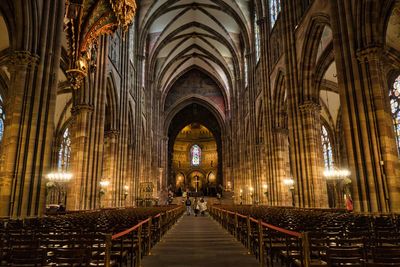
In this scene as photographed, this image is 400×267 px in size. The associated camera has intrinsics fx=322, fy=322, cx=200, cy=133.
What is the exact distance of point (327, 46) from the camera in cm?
1830

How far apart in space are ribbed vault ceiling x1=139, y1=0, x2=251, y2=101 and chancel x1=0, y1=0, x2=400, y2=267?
0.35 meters

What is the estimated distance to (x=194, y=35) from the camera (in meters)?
42.8

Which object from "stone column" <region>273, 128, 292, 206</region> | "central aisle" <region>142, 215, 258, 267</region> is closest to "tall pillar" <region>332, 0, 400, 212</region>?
"central aisle" <region>142, 215, 258, 267</region>

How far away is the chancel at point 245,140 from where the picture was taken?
5.88m

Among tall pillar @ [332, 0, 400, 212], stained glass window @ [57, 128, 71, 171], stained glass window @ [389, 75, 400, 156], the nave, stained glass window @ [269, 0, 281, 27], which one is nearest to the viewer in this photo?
the nave

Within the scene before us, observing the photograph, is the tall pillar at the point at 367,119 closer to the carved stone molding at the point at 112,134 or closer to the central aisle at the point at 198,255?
the central aisle at the point at 198,255

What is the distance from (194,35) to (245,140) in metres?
16.3

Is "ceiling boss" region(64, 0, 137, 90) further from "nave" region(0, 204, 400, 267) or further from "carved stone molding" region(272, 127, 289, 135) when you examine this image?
"carved stone molding" region(272, 127, 289, 135)

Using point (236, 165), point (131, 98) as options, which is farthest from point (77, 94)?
point (236, 165)

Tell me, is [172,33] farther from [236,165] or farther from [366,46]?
[366,46]

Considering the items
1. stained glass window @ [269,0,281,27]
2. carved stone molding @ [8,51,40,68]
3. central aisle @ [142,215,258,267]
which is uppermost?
stained glass window @ [269,0,281,27]

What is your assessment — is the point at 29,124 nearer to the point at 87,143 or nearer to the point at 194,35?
the point at 87,143

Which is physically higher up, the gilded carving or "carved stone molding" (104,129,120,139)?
"carved stone molding" (104,129,120,139)

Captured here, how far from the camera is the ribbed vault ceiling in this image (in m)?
33.5
